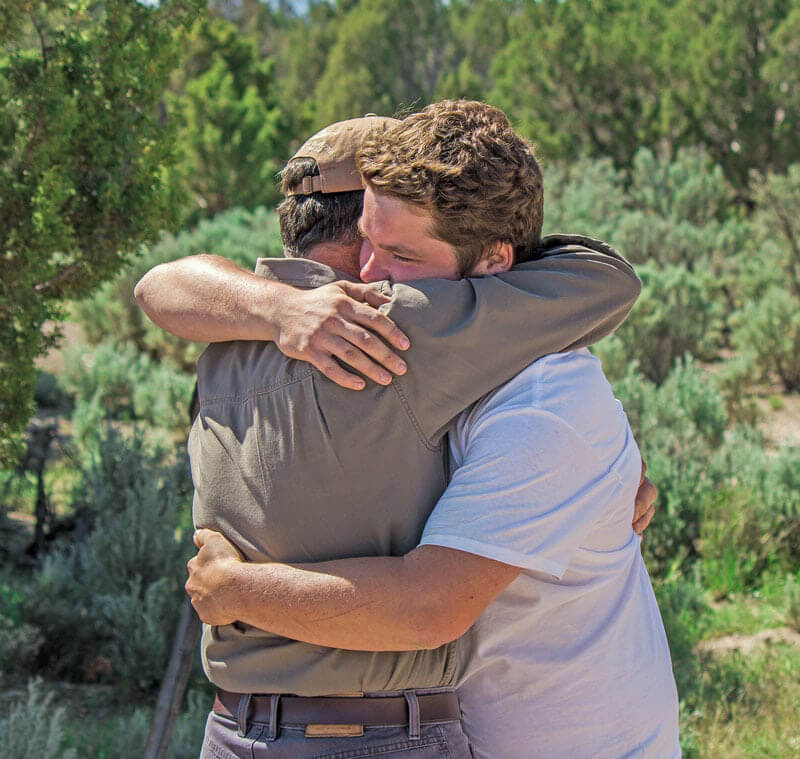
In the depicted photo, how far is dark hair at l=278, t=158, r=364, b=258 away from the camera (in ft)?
6.15

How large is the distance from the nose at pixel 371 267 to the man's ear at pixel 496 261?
16 cm

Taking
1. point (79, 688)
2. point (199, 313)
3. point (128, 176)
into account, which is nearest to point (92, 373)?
point (79, 688)

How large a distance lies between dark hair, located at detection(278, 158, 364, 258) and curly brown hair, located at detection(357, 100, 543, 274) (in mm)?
164

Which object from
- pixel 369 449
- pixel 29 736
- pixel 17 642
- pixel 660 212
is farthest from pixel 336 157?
pixel 660 212

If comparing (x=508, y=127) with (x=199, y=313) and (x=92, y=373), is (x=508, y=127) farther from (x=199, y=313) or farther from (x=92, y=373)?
(x=92, y=373)

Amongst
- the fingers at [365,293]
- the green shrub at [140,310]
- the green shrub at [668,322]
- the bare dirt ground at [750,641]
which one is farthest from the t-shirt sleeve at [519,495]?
the green shrub at [140,310]

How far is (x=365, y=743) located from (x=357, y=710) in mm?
52

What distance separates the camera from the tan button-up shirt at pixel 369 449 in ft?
5.06

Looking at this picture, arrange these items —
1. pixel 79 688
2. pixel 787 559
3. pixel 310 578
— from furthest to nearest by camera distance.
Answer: pixel 787 559, pixel 79 688, pixel 310 578

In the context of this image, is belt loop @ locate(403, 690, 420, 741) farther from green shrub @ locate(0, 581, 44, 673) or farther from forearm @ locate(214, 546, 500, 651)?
green shrub @ locate(0, 581, 44, 673)

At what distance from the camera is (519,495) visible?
1.48 m

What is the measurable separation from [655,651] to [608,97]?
1609cm

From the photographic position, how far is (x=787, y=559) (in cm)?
519

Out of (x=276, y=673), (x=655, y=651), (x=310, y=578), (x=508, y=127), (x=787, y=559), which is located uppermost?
(x=508, y=127)
